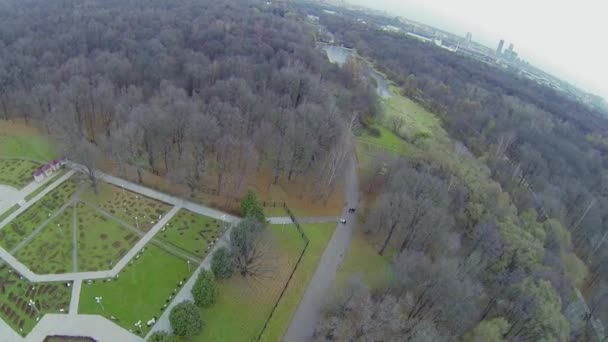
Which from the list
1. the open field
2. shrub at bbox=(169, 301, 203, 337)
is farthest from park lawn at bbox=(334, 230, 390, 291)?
the open field

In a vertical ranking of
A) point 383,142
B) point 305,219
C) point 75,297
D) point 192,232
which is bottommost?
point 75,297

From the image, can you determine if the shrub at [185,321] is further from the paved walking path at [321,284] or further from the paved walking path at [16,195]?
the paved walking path at [16,195]

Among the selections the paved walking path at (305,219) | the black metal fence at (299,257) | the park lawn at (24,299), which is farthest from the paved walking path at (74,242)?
the paved walking path at (305,219)

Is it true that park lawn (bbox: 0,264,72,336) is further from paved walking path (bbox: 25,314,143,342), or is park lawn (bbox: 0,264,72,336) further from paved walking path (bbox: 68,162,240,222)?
paved walking path (bbox: 68,162,240,222)

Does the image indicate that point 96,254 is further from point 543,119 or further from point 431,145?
point 543,119

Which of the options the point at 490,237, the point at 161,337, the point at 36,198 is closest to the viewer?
the point at 161,337

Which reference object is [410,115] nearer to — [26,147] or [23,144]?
[26,147]

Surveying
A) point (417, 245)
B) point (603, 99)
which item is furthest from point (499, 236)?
point (603, 99)

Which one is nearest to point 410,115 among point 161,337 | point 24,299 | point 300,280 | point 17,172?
point 300,280
